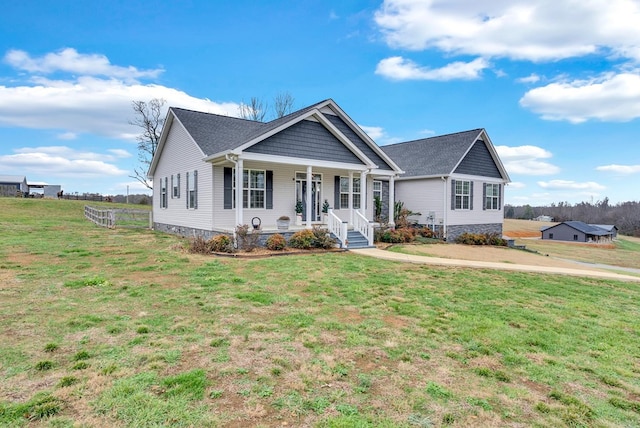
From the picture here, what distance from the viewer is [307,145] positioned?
1477cm

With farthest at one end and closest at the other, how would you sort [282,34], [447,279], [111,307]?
[282,34] < [447,279] < [111,307]

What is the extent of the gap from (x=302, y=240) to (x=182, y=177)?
26.2 feet

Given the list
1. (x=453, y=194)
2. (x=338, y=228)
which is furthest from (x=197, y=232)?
(x=453, y=194)

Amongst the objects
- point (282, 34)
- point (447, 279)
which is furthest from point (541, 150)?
point (447, 279)

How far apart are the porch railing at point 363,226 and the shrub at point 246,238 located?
4.98 meters

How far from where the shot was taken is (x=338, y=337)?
186 inches

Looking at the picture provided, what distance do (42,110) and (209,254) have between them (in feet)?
59.5

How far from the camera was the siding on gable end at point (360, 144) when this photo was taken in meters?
18.1

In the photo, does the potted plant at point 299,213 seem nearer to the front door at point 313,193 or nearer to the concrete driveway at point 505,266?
the front door at point 313,193

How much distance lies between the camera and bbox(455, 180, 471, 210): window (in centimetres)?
2100

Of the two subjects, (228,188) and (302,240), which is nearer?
(302,240)

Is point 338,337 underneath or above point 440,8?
underneath

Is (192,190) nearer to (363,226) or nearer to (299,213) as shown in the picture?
(299,213)

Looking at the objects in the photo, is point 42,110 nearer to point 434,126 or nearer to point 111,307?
point 111,307
